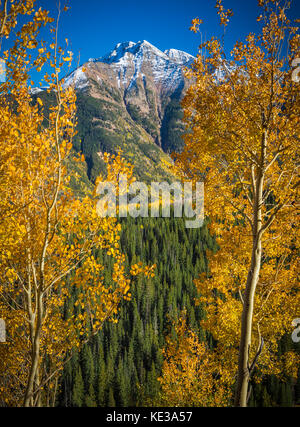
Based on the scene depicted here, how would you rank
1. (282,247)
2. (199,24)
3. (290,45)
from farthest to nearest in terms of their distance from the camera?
(282,247)
(199,24)
(290,45)

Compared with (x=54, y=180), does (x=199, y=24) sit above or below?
above

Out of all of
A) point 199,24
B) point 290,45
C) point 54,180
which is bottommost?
point 54,180

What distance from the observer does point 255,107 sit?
497 centimetres

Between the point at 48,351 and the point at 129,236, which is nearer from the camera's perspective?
the point at 48,351

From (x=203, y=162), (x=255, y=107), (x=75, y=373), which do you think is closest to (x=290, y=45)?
(x=255, y=107)

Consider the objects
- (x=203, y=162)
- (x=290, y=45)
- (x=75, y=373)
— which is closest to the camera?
(x=290, y=45)

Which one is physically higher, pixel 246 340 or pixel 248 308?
pixel 248 308

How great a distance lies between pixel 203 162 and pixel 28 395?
655 cm

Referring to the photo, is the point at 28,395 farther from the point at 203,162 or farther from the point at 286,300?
the point at 286,300

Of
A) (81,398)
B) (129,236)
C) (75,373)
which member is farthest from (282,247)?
(129,236)

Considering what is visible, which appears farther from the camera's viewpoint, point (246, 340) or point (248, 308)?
point (248, 308)

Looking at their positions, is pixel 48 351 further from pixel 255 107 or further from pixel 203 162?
pixel 255 107

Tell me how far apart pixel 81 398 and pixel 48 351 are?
65109 mm

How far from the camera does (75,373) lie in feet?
212
